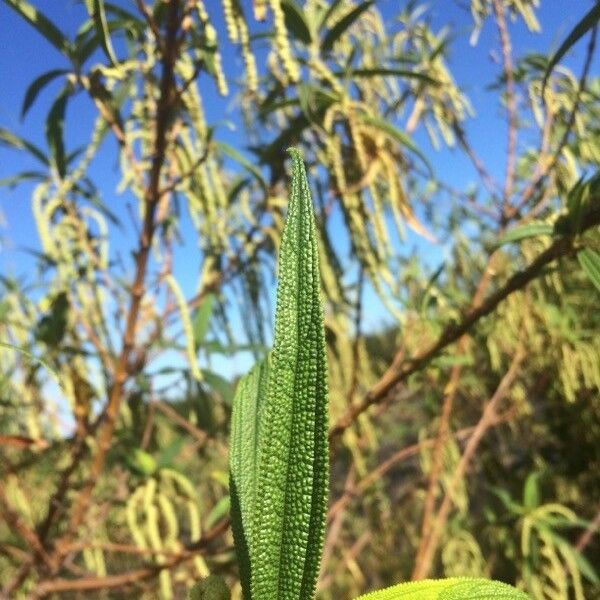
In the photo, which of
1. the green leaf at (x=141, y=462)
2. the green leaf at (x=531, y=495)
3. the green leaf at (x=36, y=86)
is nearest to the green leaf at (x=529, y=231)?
the green leaf at (x=36, y=86)

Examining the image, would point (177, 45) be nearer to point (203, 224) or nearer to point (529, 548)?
point (203, 224)

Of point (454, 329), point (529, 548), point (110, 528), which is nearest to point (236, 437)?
point (454, 329)

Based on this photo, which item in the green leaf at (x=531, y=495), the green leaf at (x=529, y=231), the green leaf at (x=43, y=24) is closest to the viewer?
the green leaf at (x=529, y=231)

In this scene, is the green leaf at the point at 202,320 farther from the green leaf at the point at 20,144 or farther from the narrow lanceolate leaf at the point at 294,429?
the narrow lanceolate leaf at the point at 294,429

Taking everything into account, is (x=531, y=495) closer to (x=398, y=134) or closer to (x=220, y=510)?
(x=220, y=510)

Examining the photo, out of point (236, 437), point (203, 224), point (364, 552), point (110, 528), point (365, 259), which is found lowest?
point (364, 552)

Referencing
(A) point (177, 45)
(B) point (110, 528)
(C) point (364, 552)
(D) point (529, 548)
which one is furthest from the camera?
(C) point (364, 552)

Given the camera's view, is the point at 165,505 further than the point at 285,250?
Yes
